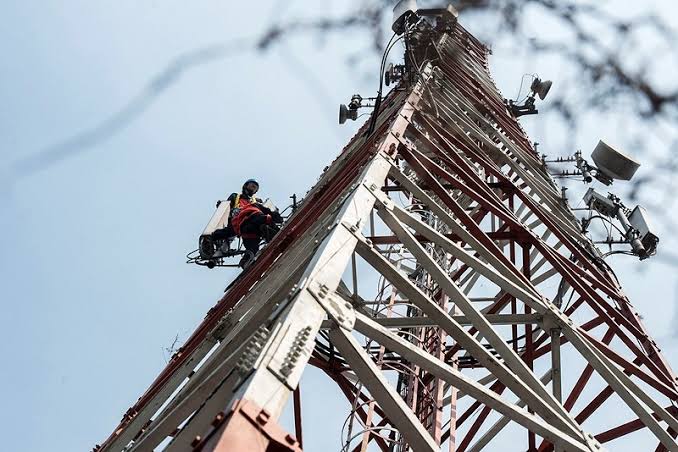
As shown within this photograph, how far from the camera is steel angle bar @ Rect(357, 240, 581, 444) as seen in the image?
4.79 meters

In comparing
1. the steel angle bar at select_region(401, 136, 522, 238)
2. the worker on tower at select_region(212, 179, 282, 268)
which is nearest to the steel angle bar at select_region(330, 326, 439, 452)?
the steel angle bar at select_region(401, 136, 522, 238)

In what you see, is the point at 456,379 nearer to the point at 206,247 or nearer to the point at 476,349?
the point at 476,349

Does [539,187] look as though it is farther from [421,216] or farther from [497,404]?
[497,404]

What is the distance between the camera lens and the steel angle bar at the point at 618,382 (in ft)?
19.5

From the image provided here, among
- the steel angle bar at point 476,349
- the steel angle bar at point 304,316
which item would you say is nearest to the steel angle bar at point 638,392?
the steel angle bar at point 476,349

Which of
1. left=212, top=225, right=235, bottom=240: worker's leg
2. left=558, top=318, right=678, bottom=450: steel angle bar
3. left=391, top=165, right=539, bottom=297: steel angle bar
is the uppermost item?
left=212, top=225, right=235, bottom=240: worker's leg

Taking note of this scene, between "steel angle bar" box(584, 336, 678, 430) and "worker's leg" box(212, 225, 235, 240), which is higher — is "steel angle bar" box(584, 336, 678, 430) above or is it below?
below

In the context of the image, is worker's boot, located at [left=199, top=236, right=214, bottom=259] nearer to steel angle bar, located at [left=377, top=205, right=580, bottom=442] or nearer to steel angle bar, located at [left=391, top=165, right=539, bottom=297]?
steel angle bar, located at [left=391, top=165, right=539, bottom=297]

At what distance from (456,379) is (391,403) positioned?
57 centimetres

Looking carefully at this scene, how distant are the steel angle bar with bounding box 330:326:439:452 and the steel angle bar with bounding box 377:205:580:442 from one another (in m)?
1.30

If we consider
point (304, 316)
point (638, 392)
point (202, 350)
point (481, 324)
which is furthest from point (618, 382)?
point (202, 350)

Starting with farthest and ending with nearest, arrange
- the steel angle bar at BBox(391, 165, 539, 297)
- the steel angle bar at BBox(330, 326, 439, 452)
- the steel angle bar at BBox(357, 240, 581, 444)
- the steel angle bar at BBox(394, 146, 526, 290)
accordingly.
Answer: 1. the steel angle bar at BBox(394, 146, 526, 290)
2. the steel angle bar at BBox(391, 165, 539, 297)
3. the steel angle bar at BBox(357, 240, 581, 444)
4. the steel angle bar at BBox(330, 326, 439, 452)

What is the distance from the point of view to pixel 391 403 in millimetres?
3893

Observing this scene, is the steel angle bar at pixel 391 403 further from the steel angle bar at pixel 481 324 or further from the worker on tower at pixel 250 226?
the worker on tower at pixel 250 226
